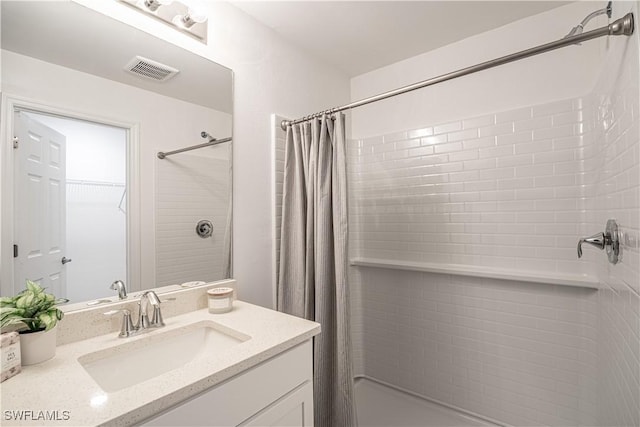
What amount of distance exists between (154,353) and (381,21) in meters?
2.00

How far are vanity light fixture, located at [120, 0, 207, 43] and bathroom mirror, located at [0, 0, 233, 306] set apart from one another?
0.10m

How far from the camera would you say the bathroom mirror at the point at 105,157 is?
3.03ft

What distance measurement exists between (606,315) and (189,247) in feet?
6.27

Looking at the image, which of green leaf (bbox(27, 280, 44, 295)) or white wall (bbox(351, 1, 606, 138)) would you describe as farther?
white wall (bbox(351, 1, 606, 138))

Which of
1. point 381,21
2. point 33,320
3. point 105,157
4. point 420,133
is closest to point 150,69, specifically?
point 105,157

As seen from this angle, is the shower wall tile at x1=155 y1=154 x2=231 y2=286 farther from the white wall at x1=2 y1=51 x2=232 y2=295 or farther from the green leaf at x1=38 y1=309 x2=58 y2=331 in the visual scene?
the green leaf at x1=38 y1=309 x2=58 y2=331

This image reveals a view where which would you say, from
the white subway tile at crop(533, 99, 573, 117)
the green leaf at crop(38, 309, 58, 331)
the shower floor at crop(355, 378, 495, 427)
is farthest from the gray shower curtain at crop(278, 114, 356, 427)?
the white subway tile at crop(533, 99, 573, 117)

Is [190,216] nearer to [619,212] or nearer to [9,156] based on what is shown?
[9,156]

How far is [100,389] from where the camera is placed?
0.72m

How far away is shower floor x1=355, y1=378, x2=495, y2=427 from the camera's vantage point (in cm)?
183

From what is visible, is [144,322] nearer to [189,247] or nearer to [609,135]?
[189,247]

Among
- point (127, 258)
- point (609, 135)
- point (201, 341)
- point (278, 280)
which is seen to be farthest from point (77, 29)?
point (609, 135)

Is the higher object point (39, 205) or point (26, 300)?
point (39, 205)

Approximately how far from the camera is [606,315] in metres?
1.34
